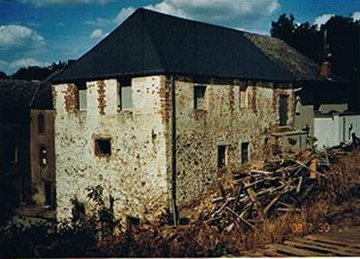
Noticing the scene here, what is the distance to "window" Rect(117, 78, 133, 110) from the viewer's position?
3.66 m

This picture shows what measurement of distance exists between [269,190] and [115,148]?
4.52 ft

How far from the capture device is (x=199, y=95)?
12.7 ft

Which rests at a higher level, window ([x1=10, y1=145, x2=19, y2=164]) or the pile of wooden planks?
window ([x1=10, y1=145, x2=19, y2=164])

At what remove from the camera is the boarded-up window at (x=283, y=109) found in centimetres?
383

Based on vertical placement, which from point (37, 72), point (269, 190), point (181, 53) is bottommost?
point (269, 190)

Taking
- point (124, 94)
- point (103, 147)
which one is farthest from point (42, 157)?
point (124, 94)

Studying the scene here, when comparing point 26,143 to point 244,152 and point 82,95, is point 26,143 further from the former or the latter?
point 244,152

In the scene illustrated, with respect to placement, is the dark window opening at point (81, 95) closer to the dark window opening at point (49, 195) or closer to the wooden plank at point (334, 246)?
the dark window opening at point (49, 195)

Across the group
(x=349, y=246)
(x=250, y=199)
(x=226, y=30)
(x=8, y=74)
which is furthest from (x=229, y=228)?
(x=8, y=74)

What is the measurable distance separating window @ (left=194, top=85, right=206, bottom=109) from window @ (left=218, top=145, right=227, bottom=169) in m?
0.34

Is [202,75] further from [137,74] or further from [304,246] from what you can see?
[304,246]

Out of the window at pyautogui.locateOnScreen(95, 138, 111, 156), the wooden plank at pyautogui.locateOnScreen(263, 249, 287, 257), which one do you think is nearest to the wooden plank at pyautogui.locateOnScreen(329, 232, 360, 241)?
the wooden plank at pyautogui.locateOnScreen(263, 249, 287, 257)

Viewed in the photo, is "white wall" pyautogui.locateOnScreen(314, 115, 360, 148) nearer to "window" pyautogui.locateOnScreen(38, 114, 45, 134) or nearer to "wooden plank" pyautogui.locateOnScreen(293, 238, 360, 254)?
"wooden plank" pyautogui.locateOnScreen(293, 238, 360, 254)
